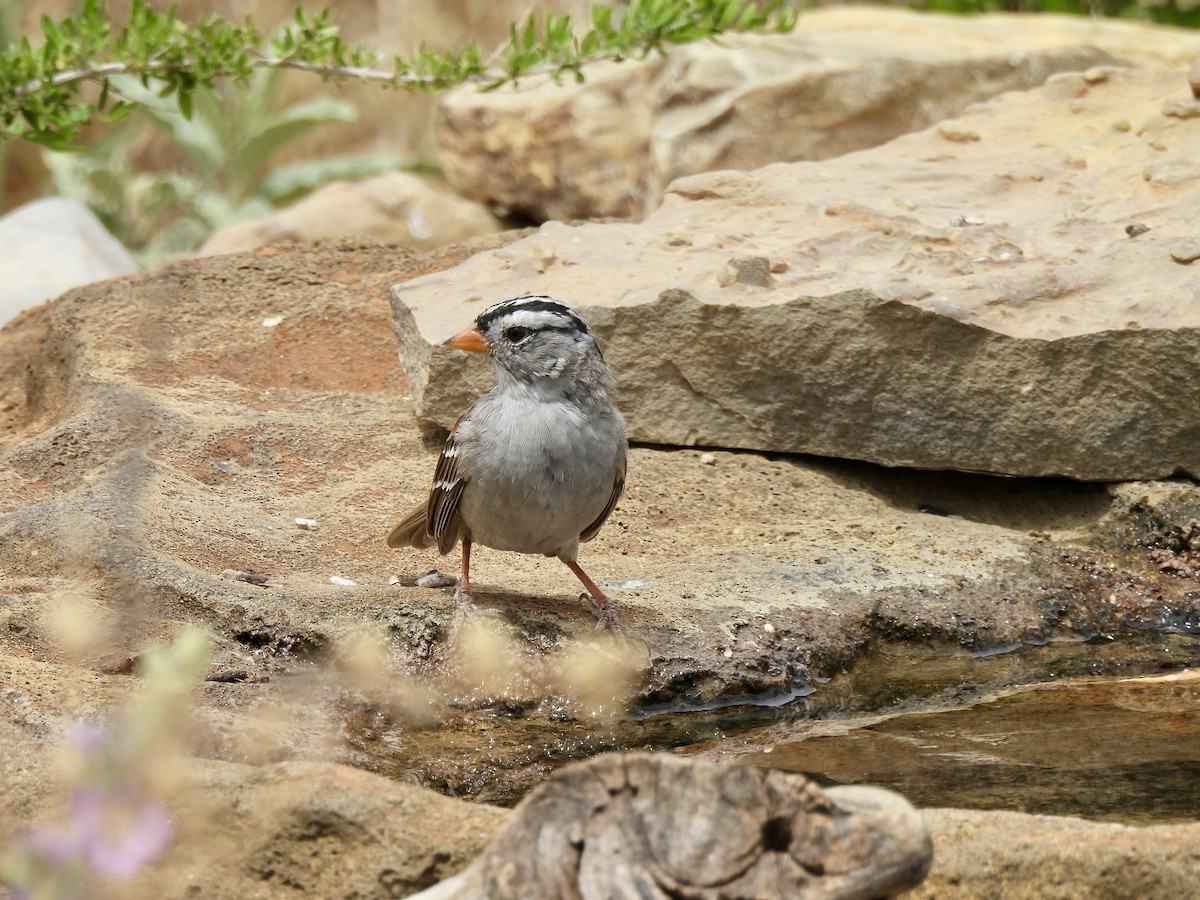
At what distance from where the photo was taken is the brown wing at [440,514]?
4.71 m

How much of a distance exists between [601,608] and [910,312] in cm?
197

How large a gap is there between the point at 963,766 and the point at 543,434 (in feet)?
5.08

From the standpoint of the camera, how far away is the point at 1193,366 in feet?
18.5

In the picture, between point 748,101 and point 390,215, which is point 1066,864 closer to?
point 748,101

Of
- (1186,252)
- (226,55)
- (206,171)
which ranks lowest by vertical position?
(206,171)

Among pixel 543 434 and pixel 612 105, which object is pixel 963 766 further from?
pixel 612 105

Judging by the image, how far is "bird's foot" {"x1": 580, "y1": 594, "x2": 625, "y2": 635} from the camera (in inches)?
182

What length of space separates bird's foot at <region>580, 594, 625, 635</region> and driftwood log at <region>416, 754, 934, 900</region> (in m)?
2.00

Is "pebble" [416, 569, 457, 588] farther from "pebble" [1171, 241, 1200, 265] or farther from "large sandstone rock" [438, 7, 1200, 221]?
"large sandstone rock" [438, 7, 1200, 221]

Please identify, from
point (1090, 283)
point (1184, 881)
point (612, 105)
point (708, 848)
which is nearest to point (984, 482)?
point (1090, 283)

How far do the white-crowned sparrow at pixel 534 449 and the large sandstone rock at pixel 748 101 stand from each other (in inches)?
152

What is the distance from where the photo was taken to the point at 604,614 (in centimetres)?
465

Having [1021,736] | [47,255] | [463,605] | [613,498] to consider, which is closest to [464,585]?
[463,605]

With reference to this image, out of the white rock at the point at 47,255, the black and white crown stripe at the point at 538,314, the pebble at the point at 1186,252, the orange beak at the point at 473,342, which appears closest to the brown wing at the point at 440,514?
the orange beak at the point at 473,342
